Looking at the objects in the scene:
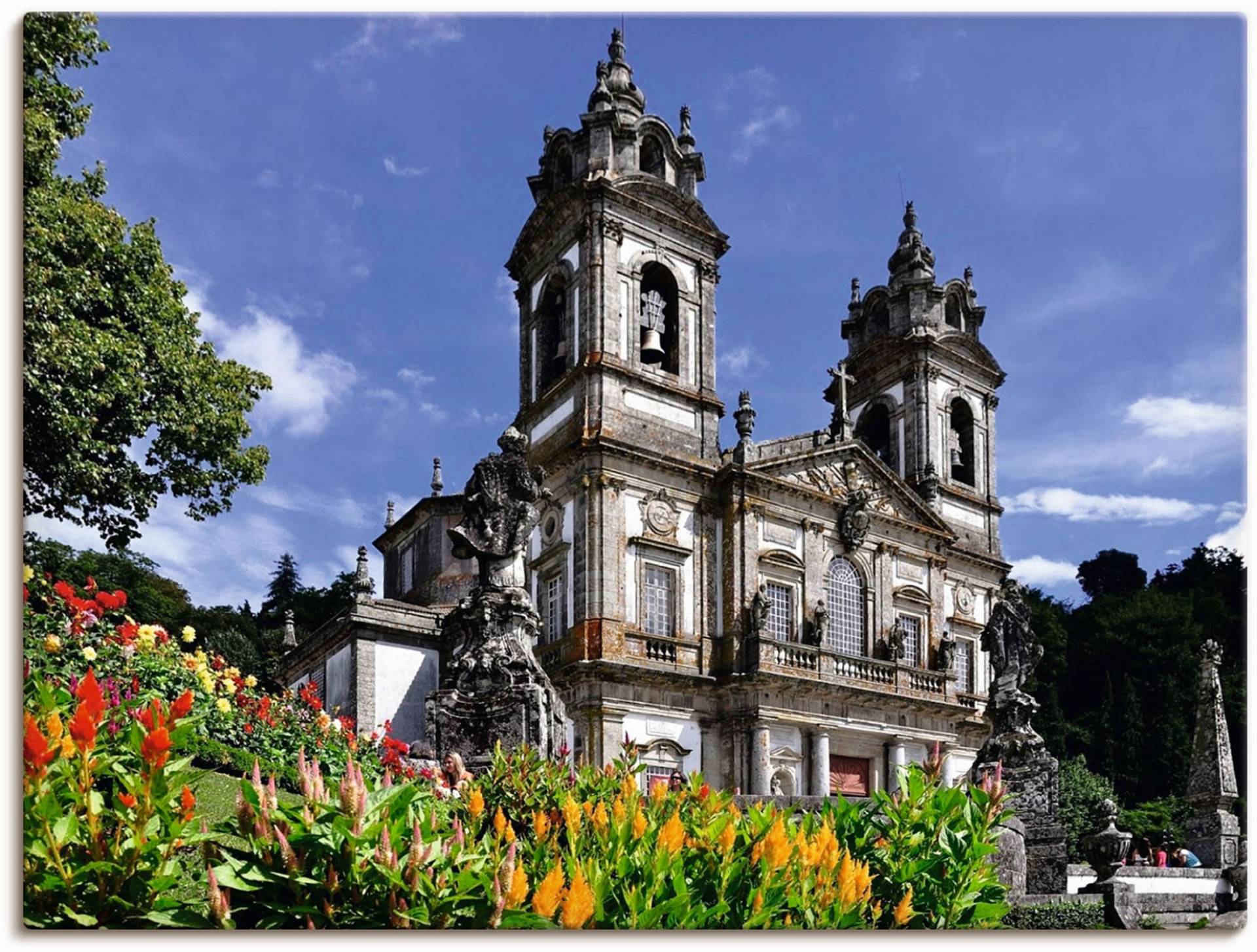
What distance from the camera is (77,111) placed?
886 centimetres

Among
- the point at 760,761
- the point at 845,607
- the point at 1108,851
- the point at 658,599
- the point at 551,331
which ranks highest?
the point at 551,331

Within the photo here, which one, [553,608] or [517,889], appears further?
[553,608]

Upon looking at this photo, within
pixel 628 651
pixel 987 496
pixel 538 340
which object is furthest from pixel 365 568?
pixel 987 496

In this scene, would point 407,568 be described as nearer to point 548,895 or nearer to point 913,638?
point 913,638

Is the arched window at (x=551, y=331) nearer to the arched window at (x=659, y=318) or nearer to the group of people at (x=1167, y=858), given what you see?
the arched window at (x=659, y=318)

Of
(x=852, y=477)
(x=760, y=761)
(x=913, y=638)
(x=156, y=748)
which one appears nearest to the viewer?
(x=156, y=748)

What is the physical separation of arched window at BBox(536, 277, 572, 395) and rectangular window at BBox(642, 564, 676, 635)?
5056mm

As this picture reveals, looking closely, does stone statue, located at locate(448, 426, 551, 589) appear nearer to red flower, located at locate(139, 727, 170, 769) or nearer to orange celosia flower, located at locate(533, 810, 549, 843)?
orange celosia flower, located at locate(533, 810, 549, 843)

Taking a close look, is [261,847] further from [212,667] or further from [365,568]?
[365,568]

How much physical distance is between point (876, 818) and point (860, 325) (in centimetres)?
2875

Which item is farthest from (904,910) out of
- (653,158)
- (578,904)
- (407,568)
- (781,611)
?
(407,568)

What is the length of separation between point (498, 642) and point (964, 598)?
77.3 ft

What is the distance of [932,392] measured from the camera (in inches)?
1230

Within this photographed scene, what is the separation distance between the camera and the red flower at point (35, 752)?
4035 mm
